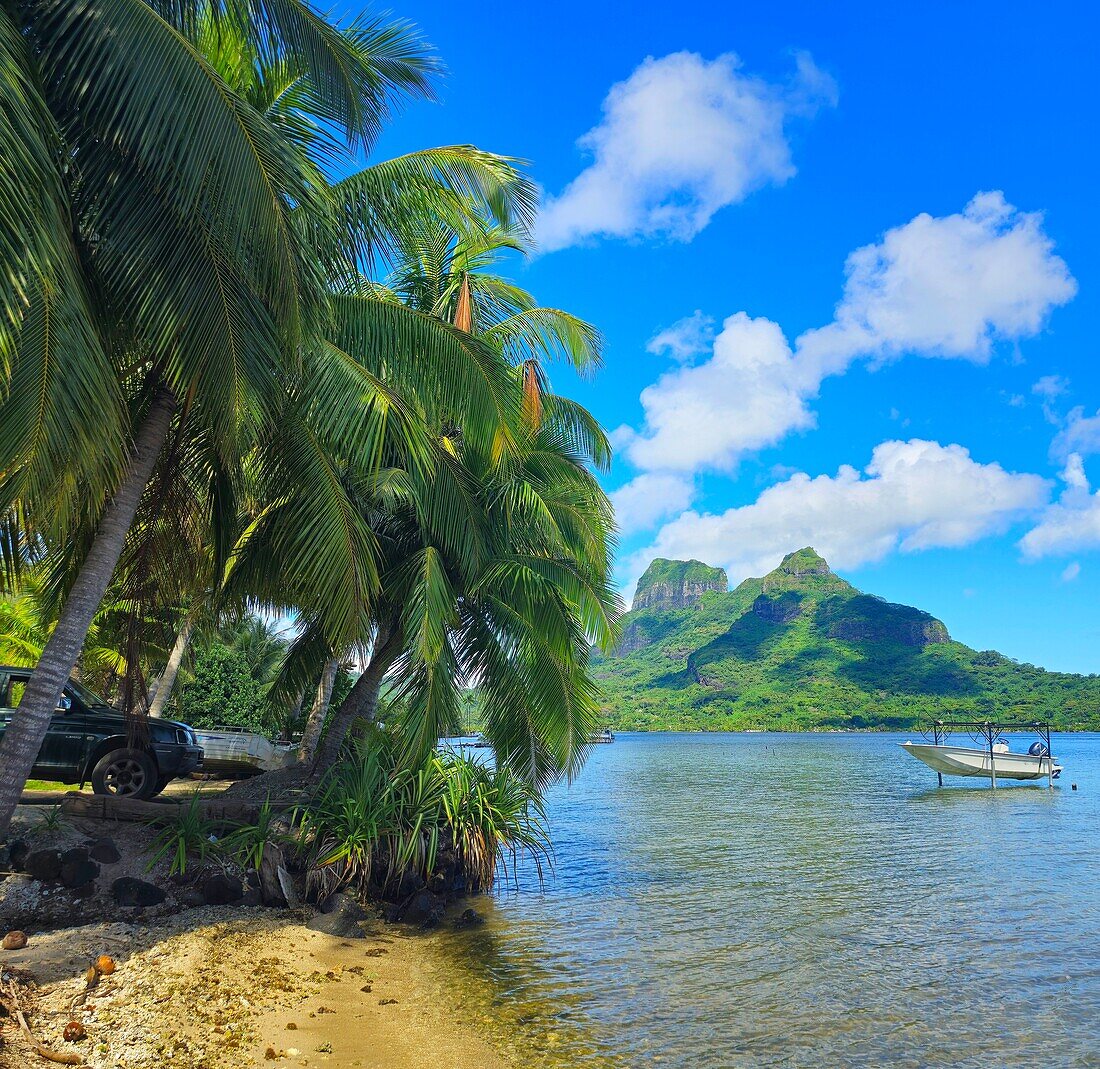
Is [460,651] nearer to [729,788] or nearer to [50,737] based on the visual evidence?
[50,737]

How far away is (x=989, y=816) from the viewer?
26.6m

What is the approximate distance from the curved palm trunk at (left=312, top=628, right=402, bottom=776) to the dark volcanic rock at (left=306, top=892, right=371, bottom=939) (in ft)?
8.56

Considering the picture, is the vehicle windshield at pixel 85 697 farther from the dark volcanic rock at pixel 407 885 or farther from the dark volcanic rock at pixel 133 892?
the dark volcanic rock at pixel 407 885

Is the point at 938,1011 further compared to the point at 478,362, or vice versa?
the point at 478,362

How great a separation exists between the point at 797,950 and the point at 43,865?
8532 mm

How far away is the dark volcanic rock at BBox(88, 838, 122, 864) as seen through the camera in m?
8.61

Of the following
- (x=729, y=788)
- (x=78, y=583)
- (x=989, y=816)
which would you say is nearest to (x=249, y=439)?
Answer: (x=78, y=583)

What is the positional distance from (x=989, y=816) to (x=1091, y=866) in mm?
10134

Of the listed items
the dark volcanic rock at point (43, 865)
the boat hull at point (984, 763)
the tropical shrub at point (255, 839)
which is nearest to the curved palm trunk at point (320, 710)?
the tropical shrub at point (255, 839)

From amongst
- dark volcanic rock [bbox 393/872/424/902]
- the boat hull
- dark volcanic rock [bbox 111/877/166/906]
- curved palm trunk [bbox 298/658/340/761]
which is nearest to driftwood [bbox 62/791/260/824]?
dark volcanic rock [bbox 111/877/166/906]

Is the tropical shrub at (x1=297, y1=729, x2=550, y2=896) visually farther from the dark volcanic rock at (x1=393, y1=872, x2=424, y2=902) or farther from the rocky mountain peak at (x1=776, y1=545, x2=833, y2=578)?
the rocky mountain peak at (x1=776, y1=545, x2=833, y2=578)

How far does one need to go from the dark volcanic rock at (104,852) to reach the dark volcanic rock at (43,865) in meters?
0.44

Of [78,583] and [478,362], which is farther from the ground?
[478,362]

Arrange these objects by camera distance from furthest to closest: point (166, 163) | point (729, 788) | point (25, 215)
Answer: point (729, 788), point (166, 163), point (25, 215)
